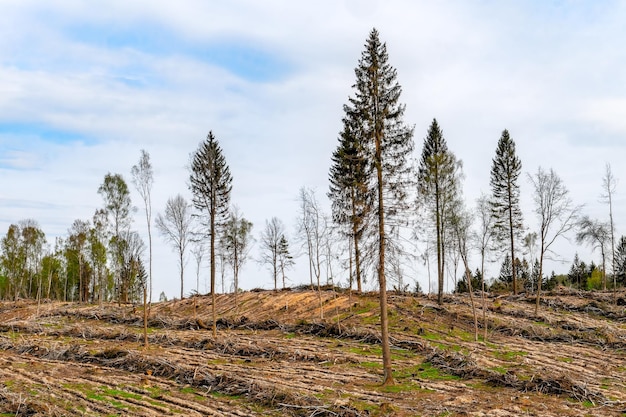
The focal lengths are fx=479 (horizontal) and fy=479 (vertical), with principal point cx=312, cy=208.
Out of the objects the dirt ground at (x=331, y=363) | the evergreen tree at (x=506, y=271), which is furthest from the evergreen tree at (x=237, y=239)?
the evergreen tree at (x=506, y=271)

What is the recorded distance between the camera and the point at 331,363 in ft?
64.4

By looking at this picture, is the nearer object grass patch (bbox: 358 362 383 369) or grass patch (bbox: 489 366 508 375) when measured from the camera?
grass patch (bbox: 489 366 508 375)

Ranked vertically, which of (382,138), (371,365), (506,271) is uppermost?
(382,138)

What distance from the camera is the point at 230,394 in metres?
14.8

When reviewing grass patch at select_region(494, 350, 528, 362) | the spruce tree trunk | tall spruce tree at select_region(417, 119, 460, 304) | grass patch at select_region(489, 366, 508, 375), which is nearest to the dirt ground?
grass patch at select_region(489, 366, 508, 375)

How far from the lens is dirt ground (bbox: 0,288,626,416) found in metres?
13.4

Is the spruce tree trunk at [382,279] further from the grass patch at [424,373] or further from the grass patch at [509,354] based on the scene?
the grass patch at [509,354]

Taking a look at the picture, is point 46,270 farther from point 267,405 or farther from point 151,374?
point 267,405

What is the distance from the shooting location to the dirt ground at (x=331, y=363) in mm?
13352

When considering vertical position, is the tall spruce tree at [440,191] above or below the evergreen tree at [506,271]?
above

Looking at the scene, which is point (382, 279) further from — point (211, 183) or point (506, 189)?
point (506, 189)

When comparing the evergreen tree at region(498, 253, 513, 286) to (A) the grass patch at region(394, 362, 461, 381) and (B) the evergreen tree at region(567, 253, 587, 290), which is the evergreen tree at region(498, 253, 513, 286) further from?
(A) the grass patch at region(394, 362, 461, 381)

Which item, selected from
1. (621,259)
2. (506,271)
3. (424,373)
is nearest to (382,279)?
(424,373)

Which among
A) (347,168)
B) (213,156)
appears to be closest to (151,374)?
(213,156)
